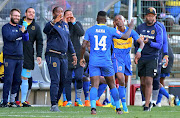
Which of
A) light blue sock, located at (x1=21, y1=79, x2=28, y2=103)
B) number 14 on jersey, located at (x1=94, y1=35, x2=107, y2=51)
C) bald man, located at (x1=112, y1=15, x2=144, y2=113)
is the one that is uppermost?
number 14 on jersey, located at (x1=94, y1=35, x2=107, y2=51)

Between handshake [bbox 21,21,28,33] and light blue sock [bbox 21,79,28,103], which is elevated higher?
handshake [bbox 21,21,28,33]

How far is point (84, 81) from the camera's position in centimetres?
1316

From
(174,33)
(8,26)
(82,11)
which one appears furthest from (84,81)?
(174,33)

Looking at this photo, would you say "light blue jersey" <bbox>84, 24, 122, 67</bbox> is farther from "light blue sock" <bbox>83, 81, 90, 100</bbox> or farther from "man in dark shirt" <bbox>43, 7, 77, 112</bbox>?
"light blue sock" <bbox>83, 81, 90, 100</bbox>

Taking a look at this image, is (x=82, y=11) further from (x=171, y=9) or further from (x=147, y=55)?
(x=171, y=9)

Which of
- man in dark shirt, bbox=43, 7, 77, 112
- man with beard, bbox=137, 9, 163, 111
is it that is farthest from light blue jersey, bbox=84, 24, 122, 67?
man with beard, bbox=137, 9, 163, 111

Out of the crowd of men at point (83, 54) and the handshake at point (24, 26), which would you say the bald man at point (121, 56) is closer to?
the crowd of men at point (83, 54)

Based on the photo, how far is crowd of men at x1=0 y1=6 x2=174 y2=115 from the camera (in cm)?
939

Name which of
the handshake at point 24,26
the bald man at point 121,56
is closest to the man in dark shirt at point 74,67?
the handshake at point 24,26

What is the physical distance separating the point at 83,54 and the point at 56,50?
0.61 meters

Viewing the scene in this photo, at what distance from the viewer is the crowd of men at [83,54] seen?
30.8 feet

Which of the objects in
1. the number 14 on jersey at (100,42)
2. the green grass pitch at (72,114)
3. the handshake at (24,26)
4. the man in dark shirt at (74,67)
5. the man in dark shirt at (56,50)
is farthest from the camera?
the man in dark shirt at (74,67)

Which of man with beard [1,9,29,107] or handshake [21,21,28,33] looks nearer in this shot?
handshake [21,21,28,33]

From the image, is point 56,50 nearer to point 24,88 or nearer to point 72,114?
point 72,114
